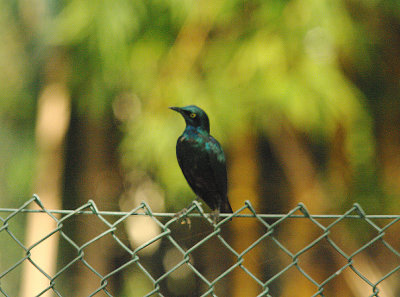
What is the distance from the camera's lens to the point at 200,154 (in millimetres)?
2254

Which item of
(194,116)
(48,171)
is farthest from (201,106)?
(48,171)

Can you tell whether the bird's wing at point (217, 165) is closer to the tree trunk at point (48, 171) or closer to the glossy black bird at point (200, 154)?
the glossy black bird at point (200, 154)

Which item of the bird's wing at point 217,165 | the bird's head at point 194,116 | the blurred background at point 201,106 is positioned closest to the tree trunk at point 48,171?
the blurred background at point 201,106

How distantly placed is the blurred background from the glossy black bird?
1.11 metres

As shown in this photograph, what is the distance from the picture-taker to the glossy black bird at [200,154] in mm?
2248

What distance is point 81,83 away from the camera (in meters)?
3.95

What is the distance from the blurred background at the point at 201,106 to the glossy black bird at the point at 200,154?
3.66 ft

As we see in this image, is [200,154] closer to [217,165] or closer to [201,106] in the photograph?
[217,165]

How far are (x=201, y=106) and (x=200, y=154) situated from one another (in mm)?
1166

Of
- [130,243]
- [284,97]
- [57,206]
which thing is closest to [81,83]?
[57,206]

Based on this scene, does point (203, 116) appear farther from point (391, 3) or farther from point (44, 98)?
point (44, 98)

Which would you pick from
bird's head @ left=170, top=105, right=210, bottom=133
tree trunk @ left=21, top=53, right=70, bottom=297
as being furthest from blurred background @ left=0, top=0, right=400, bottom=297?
bird's head @ left=170, top=105, right=210, bottom=133

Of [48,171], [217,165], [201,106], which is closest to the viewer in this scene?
[217,165]

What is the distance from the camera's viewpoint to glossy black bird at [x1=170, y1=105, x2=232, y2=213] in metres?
2.25
